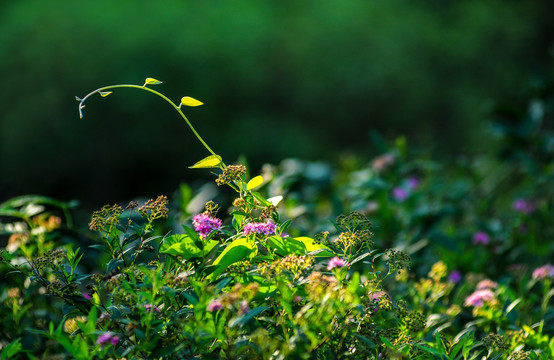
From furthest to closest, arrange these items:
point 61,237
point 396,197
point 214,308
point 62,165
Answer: point 62,165, point 396,197, point 61,237, point 214,308

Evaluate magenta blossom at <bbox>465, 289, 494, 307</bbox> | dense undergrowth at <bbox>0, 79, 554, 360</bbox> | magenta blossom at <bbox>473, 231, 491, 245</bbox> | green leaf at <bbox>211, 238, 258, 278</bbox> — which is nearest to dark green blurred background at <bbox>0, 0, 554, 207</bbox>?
magenta blossom at <bbox>473, 231, 491, 245</bbox>

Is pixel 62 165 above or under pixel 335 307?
under

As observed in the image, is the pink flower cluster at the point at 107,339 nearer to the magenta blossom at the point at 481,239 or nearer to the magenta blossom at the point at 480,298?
the magenta blossom at the point at 480,298

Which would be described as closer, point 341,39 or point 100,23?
point 100,23

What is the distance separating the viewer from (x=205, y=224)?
3.33ft

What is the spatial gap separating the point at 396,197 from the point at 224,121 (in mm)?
4969

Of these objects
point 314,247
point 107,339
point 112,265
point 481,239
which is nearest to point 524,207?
point 481,239

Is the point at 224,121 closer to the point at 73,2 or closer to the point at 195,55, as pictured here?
the point at 195,55

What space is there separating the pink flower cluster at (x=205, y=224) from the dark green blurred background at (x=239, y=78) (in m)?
4.94

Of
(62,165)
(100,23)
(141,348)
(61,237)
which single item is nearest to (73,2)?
(100,23)

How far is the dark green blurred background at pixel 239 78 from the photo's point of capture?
251 inches

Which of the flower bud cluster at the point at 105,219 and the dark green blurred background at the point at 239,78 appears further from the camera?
the dark green blurred background at the point at 239,78

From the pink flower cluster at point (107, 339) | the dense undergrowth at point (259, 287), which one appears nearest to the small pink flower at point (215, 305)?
the dense undergrowth at point (259, 287)

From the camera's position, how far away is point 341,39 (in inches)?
313
